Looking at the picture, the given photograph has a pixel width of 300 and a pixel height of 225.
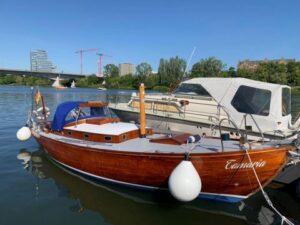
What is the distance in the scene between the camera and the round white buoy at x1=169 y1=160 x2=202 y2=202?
650cm

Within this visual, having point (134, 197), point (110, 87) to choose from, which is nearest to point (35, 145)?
point (134, 197)

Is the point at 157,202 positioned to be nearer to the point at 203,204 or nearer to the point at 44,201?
the point at 203,204

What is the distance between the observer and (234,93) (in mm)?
11117

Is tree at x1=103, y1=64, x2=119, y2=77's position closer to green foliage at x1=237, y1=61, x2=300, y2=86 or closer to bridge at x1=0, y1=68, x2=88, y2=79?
bridge at x1=0, y1=68, x2=88, y2=79

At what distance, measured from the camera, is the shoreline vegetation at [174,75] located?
2694 inches

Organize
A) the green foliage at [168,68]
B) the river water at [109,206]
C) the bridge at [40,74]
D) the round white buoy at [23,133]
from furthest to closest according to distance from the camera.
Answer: the bridge at [40,74] → the green foliage at [168,68] → the round white buoy at [23,133] → the river water at [109,206]

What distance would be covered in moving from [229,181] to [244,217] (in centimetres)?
108

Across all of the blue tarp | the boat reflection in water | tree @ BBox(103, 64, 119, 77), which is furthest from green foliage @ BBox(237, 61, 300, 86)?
the boat reflection in water

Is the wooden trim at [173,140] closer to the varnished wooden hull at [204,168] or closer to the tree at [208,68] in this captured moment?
the varnished wooden hull at [204,168]

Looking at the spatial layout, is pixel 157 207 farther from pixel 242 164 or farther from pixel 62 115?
pixel 62 115

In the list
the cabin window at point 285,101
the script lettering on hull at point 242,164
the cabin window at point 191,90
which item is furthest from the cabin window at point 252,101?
the script lettering on hull at point 242,164

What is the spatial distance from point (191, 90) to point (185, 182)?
7357 millimetres

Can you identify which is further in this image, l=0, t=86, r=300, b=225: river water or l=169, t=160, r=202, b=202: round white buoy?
l=0, t=86, r=300, b=225: river water

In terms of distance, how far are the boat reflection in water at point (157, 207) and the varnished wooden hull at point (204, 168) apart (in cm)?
37
